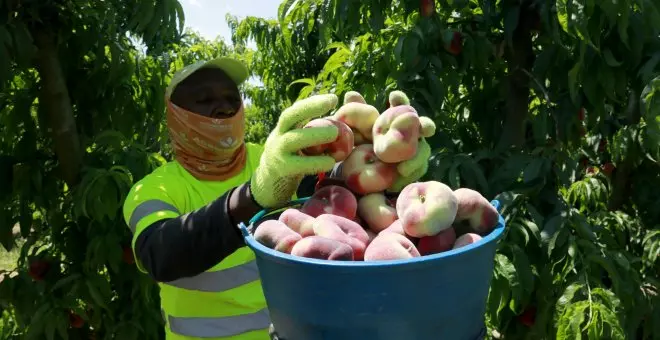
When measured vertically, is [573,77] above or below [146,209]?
above

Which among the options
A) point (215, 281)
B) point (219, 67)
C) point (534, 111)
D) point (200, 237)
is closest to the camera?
point (200, 237)

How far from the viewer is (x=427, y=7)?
1841 mm

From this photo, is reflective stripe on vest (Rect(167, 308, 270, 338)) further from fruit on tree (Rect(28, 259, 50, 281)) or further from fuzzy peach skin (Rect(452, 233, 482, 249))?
fruit on tree (Rect(28, 259, 50, 281))

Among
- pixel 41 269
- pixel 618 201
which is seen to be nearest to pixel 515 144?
pixel 618 201

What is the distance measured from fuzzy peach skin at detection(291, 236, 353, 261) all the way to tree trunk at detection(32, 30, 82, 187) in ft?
5.66

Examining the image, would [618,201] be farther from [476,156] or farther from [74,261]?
[74,261]

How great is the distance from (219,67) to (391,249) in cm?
95

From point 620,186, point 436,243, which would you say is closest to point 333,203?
point 436,243

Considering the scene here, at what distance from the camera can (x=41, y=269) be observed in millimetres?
2289

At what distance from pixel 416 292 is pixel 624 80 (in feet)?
4.07

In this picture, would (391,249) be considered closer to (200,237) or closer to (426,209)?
(426,209)

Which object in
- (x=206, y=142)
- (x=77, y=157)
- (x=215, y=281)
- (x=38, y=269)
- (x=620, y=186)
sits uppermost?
(x=206, y=142)

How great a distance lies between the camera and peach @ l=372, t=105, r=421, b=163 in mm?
889

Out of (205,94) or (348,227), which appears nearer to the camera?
(348,227)
